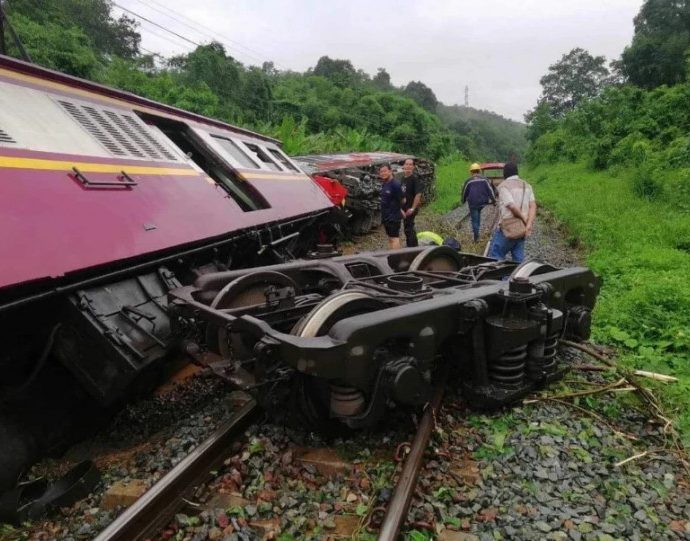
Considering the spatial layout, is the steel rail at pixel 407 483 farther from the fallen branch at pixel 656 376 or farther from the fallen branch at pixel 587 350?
the fallen branch at pixel 656 376

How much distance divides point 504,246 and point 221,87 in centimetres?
2776

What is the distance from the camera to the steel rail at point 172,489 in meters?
2.35

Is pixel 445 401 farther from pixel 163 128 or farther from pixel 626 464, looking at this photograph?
pixel 163 128

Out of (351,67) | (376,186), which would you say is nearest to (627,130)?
(376,186)

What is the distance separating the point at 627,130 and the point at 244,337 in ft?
76.1

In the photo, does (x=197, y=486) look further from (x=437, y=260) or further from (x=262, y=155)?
(x=262, y=155)

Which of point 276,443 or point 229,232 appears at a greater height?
point 229,232

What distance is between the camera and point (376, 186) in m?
13.3

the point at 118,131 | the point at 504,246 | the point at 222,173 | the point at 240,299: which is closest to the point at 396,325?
the point at 240,299

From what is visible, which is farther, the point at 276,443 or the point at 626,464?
the point at 276,443

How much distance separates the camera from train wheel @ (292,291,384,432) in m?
2.76

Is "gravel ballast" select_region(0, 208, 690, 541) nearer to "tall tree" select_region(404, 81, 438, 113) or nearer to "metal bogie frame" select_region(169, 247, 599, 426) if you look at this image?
"metal bogie frame" select_region(169, 247, 599, 426)

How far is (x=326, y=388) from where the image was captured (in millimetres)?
2916

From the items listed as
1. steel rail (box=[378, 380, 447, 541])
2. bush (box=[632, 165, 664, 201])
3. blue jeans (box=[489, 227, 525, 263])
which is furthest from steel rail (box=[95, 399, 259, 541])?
bush (box=[632, 165, 664, 201])
